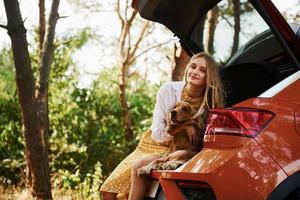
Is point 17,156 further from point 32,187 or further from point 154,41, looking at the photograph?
point 154,41

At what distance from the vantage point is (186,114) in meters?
4.05

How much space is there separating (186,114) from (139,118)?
404 inches

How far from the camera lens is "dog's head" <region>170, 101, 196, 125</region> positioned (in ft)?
13.2

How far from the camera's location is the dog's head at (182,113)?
4023mm

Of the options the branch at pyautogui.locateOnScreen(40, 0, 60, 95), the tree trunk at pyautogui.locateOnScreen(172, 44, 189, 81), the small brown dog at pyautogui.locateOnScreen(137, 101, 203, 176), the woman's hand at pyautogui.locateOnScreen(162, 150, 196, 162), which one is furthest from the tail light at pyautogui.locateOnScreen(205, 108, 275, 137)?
the branch at pyautogui.locateOnScreen(40, 0, 60, 95)

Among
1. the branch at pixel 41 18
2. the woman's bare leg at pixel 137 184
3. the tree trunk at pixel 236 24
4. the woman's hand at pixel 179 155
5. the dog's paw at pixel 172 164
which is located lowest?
the woman's bare leg at pixel 137 184

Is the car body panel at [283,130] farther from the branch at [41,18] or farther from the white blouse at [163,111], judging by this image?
the branch at [41,18]

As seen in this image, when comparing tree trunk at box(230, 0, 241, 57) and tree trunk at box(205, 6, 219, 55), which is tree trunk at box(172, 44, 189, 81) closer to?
tree trunk at box(205, 6, 219, 55)

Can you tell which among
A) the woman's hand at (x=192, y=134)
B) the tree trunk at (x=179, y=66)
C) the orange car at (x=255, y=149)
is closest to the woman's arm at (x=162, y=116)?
the woman's hand at (x=192, y=134)

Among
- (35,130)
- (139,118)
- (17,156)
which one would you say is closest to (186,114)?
(35,130)

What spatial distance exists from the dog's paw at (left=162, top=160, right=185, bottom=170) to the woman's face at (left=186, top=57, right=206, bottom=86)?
2.42ft

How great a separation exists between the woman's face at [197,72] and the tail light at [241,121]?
88cm

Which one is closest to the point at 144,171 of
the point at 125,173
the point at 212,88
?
the point at 125,173

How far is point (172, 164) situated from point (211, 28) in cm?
168
